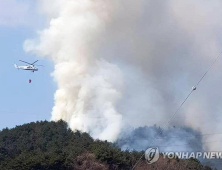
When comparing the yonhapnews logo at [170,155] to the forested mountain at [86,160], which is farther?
the yonhapnews logo at [170,155]

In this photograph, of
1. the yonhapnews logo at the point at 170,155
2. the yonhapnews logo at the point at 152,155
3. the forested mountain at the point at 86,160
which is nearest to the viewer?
the forested mountain at the point at 86,160

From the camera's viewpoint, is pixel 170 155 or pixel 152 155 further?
pixel 152 155

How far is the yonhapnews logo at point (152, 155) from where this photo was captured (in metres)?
88.0

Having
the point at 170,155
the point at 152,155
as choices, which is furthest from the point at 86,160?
the point at 170,155

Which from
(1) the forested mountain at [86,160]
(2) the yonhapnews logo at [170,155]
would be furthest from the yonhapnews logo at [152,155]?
(1) the forested mountain at [86,160]

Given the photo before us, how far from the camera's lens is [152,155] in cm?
9019

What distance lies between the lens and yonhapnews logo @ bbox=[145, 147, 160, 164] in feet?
289

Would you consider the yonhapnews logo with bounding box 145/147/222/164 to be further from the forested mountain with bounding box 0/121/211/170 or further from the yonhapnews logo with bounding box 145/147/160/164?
the forested mountain with bounding box 0/121/211/170

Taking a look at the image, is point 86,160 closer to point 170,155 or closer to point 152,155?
point 152,155

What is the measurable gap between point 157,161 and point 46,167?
1677 cm

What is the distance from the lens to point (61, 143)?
12056cm

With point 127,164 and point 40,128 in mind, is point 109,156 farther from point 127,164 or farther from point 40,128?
point 40,128

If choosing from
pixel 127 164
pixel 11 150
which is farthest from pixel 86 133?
pixel 127 164

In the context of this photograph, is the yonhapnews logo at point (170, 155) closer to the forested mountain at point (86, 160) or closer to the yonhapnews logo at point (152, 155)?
the yonhapnews logo at point (152, 155)
